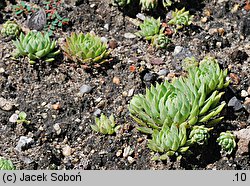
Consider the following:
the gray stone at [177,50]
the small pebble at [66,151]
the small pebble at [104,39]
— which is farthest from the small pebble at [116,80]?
the small pebble at [66,151]

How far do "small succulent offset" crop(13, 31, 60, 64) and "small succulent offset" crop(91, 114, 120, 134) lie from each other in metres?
0.69

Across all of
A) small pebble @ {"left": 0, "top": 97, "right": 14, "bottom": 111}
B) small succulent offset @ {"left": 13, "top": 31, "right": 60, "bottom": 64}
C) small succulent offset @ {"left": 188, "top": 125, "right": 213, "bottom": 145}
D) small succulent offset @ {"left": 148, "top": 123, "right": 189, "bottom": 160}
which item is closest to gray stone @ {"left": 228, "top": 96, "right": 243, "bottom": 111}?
small succulent offset @ {"left": 188, "top": 125, "right": 213, "bottom": 145}

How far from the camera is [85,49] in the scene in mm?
4367

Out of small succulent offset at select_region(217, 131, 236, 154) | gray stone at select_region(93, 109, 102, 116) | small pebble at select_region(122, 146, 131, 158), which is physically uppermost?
gray stone at select_region(93, 109, 102, 116)

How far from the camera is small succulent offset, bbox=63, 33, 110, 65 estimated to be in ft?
14.4

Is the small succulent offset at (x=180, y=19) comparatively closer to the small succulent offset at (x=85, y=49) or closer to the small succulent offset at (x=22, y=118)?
the small succulent offset at (x=85, y=49)

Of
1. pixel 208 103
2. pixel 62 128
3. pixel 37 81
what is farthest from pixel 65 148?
pixel 208 103

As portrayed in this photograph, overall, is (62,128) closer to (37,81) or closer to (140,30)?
(37,81)

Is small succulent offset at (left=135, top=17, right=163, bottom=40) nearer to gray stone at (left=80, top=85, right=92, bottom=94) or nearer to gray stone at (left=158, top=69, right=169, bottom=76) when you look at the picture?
gray stone at (left=158, top=69, right=169, bottom=76)

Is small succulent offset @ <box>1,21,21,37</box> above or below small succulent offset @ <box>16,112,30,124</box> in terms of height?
above

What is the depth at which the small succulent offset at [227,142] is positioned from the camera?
3938 mm

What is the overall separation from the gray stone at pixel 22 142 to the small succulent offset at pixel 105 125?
466mm

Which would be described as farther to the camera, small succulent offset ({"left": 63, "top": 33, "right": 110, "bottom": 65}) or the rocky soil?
small succulent offset ({"left": 63, "top": 33, "right": 110, "bottom": 65})

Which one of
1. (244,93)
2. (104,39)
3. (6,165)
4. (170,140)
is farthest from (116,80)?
(6,165)
